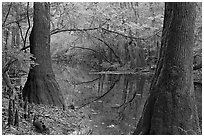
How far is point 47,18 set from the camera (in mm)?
11188

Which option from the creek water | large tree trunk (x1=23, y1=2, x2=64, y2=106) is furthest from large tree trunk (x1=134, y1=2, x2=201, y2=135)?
large tree trunk (x1=23, y1=2, x2=64, y2=106)

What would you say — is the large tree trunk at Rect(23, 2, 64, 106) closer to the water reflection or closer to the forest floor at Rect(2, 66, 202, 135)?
the forest floor at Rect(2, 66, 202, 135)

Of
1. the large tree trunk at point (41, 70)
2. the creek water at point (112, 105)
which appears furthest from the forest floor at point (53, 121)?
the large tree trunk at point (41, 70)

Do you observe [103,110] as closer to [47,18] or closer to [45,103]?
[45,103]

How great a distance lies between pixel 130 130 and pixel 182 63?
11.2 ft

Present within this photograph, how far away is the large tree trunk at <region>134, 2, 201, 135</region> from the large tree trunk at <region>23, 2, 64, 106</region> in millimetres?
4521

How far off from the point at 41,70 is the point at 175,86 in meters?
5.46

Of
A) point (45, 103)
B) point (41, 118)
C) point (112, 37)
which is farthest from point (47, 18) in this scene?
point (112, 37)

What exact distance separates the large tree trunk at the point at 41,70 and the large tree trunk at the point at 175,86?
4521mm

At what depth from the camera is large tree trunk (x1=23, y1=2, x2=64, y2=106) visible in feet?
34.6

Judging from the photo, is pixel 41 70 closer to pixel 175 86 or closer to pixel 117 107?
pixel 117 107

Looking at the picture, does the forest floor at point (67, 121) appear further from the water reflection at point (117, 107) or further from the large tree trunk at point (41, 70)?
the large tree trunk at point (41, 70)

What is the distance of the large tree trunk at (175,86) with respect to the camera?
6.44 m

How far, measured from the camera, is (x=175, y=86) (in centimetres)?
648
